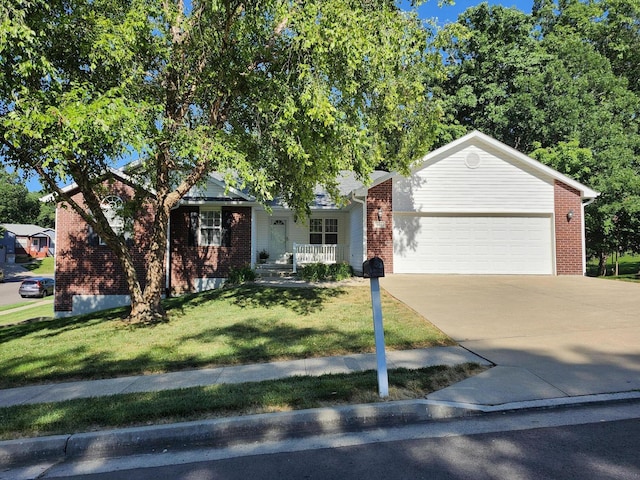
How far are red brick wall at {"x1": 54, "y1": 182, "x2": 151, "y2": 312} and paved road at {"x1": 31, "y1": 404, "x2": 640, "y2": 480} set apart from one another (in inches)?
520

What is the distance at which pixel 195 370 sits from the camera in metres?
6.08

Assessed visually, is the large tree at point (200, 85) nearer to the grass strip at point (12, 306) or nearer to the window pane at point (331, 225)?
the window pane at point (331, 225)

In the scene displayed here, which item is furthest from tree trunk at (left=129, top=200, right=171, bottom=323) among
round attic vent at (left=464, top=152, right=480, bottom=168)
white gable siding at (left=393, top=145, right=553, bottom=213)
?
round attic vent at (left=464, top=152, right=480, bottom=168)

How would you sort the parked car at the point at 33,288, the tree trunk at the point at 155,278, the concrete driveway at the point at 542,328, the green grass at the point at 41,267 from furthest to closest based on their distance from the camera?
the green grass at the point at 41,267 < the parked car at the point at 33,288 < the tree trunk at the point at 155,278 < the concrete driveway at the point at 542,328

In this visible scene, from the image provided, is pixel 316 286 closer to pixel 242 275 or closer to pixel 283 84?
pixel 242 275

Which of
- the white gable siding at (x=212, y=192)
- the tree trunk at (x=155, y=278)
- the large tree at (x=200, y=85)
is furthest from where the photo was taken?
the white gable siding at (x=212, y=192)

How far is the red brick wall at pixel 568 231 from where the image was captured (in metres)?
15.7

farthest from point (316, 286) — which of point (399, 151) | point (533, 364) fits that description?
point (533, 364)

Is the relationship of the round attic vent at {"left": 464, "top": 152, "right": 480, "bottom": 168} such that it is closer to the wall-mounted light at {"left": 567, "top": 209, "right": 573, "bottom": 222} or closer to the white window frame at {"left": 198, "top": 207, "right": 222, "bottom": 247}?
the wall-mounted light at {"left": 567, "top": 209, "right": 573, "bottom": 222}

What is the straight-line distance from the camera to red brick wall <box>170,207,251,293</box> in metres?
16.2

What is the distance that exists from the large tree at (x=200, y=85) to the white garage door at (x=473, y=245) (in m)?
6.96

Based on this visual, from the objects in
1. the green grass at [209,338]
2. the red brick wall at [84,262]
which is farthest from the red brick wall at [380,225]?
the red brick wall at [84,262]

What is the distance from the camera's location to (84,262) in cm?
1588

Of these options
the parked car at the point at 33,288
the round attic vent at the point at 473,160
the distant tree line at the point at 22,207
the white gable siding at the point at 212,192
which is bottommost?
the parked car at the point at 33,288
